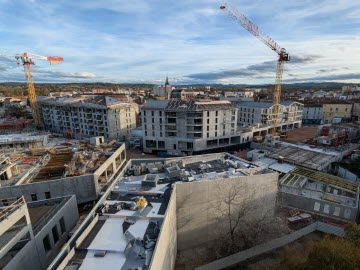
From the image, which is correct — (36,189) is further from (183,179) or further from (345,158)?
(345,158)

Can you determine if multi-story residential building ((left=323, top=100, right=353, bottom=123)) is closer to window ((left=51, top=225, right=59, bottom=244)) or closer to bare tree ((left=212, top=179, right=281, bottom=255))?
bare tree ((left=212, top=179, right=281, bottom=255))

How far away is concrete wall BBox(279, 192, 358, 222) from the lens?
31.1 m

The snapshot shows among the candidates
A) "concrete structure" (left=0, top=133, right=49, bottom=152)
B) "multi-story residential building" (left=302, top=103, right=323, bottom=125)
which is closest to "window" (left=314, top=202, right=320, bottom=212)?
"concrete structure" (left=0, top=133, right=49, bottom=152)

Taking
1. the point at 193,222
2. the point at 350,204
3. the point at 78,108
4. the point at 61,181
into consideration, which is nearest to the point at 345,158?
the point at 350,204

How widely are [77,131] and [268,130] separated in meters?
70.2

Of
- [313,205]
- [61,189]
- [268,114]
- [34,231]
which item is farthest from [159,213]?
[268,114]

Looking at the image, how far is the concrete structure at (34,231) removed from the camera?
15.7 m

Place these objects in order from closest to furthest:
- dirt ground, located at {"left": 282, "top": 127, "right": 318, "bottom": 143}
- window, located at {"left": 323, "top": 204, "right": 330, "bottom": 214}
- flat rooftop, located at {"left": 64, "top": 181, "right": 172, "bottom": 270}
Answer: flat rooftop, located at {"left": 64, "top": 181, "right": 172, "bottom": 270} < window, located at {"left": 323, "top": 204, "right": 330, "bottom": 214} < dirt ground, located at {"left": 282, "top": 127, "right": 318, "bottom": 143}

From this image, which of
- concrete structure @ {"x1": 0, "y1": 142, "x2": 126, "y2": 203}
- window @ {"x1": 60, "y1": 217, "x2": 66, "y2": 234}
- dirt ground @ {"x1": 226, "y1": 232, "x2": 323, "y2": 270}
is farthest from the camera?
concrete structure @ {"x1": 0, "y1": 142, "x2": 126, "y2": 203}

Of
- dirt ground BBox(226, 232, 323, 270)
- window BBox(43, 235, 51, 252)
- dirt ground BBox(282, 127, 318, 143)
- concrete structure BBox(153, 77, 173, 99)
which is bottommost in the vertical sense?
dirt ground BBox(226, 232, 323, 270)

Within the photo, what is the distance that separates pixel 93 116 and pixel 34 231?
55.7 m

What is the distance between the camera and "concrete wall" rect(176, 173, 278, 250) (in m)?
24.3

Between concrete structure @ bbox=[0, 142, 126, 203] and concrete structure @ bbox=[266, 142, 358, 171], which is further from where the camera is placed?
concrete structure @ bbox=[266, 142, 358, 171]

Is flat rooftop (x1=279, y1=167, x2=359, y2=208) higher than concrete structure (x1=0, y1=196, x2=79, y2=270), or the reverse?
concrete structure (x1=0, y1=196, x2=79, y2=270)
